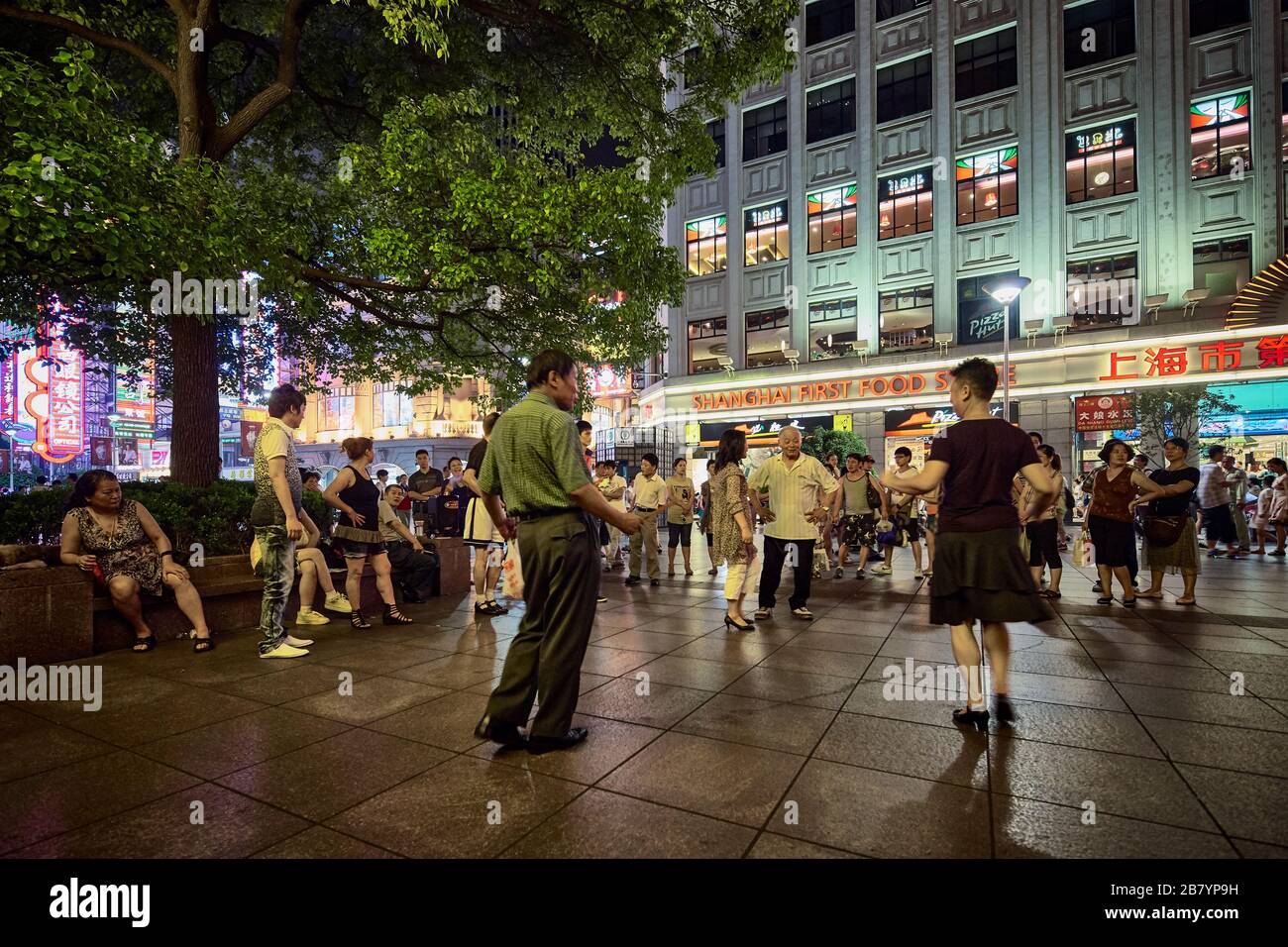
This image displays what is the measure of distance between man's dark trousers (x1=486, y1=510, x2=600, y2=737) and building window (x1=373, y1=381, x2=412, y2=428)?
4519 cm

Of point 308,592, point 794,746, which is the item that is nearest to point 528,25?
point 308,592

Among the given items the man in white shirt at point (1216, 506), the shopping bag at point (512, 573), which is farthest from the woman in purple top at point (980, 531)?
the man in white shirt at point (1216, 506)

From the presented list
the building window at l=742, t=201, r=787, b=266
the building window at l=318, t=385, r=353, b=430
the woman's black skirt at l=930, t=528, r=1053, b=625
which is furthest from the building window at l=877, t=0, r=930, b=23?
the building window at l=318, t=385, r=353, b=430

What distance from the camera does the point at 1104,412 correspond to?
18688mm

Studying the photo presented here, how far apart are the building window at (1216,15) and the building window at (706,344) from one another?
645 inches

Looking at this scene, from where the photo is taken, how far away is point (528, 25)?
9.28 m

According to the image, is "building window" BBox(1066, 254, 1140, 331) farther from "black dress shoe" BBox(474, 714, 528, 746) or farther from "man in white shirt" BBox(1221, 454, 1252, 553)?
"black dress shoe" BBox(474, 714, 528, 746)

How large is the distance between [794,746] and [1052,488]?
208 centimetres

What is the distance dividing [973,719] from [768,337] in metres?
22.3

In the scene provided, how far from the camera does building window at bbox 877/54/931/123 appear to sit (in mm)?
22141

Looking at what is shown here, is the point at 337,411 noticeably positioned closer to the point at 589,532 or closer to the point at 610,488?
the point at 610,488

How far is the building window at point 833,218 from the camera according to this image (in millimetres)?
23188
